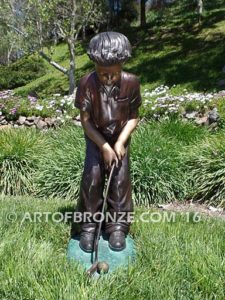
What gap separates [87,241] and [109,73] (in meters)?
1.19

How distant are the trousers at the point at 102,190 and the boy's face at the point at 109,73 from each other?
429 millimetres

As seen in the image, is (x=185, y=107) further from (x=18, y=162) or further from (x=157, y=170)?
(x=18, y=162)

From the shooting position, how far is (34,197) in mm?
5699

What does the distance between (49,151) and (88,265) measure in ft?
11.0

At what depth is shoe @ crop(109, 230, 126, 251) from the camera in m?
3.14

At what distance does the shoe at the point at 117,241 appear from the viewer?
3.14m

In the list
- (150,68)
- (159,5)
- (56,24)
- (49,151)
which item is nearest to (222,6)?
(159,5)

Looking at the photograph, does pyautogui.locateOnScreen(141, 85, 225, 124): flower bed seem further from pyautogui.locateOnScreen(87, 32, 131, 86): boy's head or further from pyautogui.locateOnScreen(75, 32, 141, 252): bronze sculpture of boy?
pyautogui.locateOnScreen(87, 32, 131, 86): boy's head

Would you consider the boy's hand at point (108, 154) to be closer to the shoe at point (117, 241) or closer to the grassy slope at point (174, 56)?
the shoe at point (117, 241)

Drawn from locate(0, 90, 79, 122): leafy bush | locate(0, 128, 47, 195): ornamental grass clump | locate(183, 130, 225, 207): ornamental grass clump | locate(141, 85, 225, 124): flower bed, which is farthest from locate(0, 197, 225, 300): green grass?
locate(0, 90, 79, 122): leafy bush

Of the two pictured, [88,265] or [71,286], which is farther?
[88,265]

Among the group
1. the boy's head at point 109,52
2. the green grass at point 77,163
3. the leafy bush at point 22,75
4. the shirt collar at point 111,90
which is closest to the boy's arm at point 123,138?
the shirt collar at point 111,90

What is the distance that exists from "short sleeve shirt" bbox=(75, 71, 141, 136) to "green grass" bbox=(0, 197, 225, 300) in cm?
94

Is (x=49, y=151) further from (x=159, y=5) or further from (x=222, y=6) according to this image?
(x=159, y=5)
